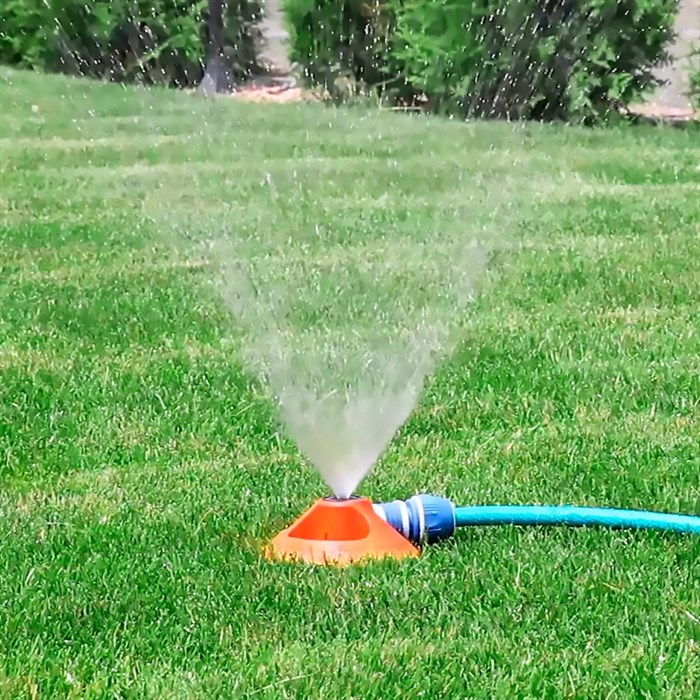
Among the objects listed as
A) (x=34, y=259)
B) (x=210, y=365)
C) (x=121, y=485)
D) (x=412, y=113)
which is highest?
(x=121, y=485)

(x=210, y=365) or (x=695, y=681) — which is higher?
(x=695, y=681)

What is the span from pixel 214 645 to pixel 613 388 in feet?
6.94

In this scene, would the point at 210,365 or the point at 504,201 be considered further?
the point at 504,201

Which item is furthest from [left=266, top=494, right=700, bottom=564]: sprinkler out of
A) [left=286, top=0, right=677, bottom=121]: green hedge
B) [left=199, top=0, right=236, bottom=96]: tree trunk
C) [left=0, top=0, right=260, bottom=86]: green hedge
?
[left=199, top=0, right=236, bottom=96]: tree trunk

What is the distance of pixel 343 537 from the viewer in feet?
9.99

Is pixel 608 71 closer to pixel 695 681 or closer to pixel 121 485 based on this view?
pixel 121 485

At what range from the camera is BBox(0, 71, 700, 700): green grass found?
2627 mm

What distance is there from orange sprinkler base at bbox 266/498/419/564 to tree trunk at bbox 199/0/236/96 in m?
9.18

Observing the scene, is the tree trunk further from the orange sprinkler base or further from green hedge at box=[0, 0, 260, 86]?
the orange sprinkler base

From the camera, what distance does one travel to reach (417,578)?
9.72 feet

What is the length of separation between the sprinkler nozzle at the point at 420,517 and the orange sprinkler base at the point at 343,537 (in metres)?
0.03

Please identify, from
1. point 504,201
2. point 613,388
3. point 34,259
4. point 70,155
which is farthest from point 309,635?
point 70,155

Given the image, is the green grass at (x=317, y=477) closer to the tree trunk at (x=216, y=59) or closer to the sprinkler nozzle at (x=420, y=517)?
the sprinkler nozzle at (x=420, y=517)

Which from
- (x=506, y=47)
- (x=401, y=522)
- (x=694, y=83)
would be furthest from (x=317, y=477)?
(x=694, y=83)
